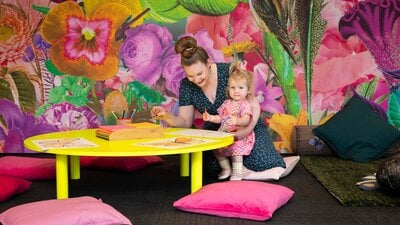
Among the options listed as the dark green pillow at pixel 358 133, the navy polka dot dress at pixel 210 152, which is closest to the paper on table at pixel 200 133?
the navy polka dot dress at pixel 210 152

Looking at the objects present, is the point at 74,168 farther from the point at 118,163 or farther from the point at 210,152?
the point at 210,152

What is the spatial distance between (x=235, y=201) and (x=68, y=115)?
252 centimetres

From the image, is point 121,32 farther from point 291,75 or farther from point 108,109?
point 291,75

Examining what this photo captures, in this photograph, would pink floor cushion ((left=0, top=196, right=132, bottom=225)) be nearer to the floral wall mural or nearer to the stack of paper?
the stack of paper

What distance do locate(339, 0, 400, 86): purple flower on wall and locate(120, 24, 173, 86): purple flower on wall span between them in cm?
155

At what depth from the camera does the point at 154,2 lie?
4.87 meters

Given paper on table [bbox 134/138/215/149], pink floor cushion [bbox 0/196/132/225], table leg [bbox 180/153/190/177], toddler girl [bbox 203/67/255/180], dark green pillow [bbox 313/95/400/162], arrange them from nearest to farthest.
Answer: pink floor cushion [bbox 0/196/132/225], paper on table [bbox 134/138/215/149], toddler girl [bbox 203/67/255/180], table leg [bbox 180/153/190/177], dark green pillow [bbox 313/95/400/162]

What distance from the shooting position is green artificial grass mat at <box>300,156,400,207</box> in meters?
3.11

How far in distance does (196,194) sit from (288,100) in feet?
7.03

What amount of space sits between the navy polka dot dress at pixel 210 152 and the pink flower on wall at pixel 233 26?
1063mm

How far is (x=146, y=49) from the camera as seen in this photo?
4879mm

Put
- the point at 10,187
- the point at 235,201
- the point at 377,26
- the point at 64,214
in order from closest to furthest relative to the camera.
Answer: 1. the point at 64,214
2. the point at 235,201
3. the point at 10,187
4. the point at 377,26

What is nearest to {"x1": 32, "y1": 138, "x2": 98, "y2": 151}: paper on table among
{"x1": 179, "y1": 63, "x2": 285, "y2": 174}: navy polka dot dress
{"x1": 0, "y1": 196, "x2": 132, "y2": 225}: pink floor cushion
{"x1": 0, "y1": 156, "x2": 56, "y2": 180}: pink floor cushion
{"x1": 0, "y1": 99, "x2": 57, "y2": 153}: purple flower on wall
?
{"x1": 0, "y1": 196, "x2": 132, "y2": 225}: pink floor cushion

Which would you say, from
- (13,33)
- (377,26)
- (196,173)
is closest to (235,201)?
(196,173)
